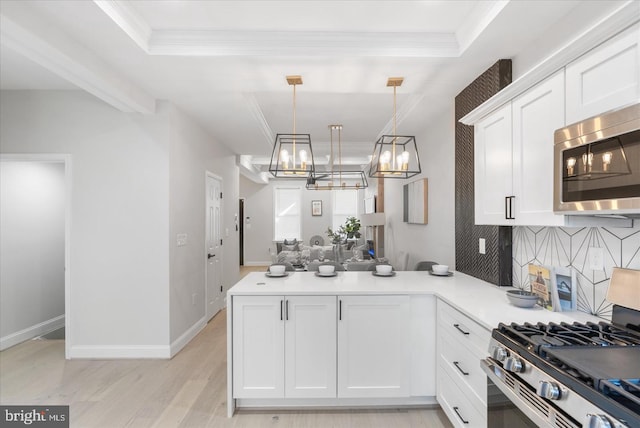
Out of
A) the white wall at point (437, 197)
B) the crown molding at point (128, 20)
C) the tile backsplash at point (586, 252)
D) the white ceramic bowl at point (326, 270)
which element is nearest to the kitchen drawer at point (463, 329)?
the tile backsplash at point (586, 252)

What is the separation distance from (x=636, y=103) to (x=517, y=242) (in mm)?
1431

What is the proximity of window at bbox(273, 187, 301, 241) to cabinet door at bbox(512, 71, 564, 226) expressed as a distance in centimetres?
842

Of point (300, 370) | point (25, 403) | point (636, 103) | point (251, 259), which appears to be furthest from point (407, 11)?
point (251, 259)

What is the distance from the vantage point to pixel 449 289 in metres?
2.42

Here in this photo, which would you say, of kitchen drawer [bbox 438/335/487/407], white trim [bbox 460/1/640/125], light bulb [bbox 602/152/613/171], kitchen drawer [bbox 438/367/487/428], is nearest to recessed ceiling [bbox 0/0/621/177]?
white trim [bbox 460/1/640/125]

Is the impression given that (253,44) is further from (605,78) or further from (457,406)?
(457,406)

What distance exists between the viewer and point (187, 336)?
12.6 feet

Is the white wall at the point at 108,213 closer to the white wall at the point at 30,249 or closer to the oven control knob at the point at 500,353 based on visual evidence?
the white wall at the point at 30,249

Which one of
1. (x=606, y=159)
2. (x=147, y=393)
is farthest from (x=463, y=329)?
(x=147, y=393)

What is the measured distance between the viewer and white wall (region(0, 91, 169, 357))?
3383mm

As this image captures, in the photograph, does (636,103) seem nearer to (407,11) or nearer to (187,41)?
(407,11)

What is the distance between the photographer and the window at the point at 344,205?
1023 cm

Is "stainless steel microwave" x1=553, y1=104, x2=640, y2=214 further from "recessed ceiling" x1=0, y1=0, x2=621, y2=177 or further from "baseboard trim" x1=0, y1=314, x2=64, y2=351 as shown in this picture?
"baseboard trim" x1=0, y1=314, x2=64, y2=351

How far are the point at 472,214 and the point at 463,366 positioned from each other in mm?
1399
